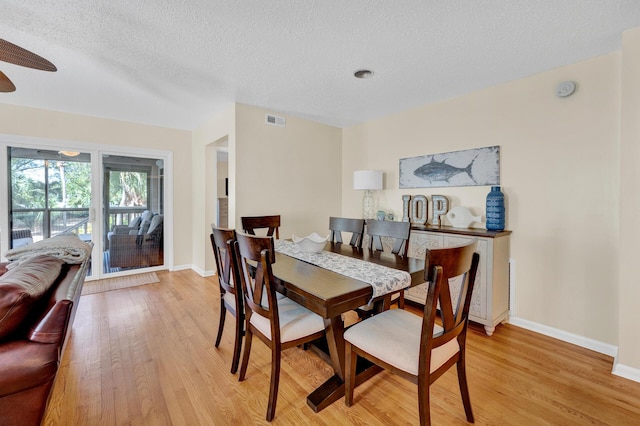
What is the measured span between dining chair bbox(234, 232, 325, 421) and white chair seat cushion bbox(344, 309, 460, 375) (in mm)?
280

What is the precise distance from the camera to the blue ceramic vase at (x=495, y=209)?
270 centimetres

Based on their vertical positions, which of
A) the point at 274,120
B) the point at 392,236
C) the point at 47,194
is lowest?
the point at 392,236

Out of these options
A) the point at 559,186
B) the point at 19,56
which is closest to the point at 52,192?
the point at 19,56

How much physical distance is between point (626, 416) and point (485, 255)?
4.08ft

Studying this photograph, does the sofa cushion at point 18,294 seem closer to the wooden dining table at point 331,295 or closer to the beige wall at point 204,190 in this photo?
the wooden dining table at point 331,295

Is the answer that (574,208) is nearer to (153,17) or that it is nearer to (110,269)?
(153,17)

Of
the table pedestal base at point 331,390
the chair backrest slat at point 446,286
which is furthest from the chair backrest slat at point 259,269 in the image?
the chair backrest slat at point 446,286

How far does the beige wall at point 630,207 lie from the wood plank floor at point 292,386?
242mm

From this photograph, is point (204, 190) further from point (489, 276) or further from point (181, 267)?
point (489, 276)

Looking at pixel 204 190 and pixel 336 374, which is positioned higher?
pixel 204 190

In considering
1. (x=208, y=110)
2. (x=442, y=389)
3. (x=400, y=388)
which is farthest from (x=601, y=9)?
(x=208, y=110)

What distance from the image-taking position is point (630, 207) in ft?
6.32

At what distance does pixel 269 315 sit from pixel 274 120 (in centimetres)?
289

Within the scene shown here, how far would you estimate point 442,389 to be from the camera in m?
1.80
